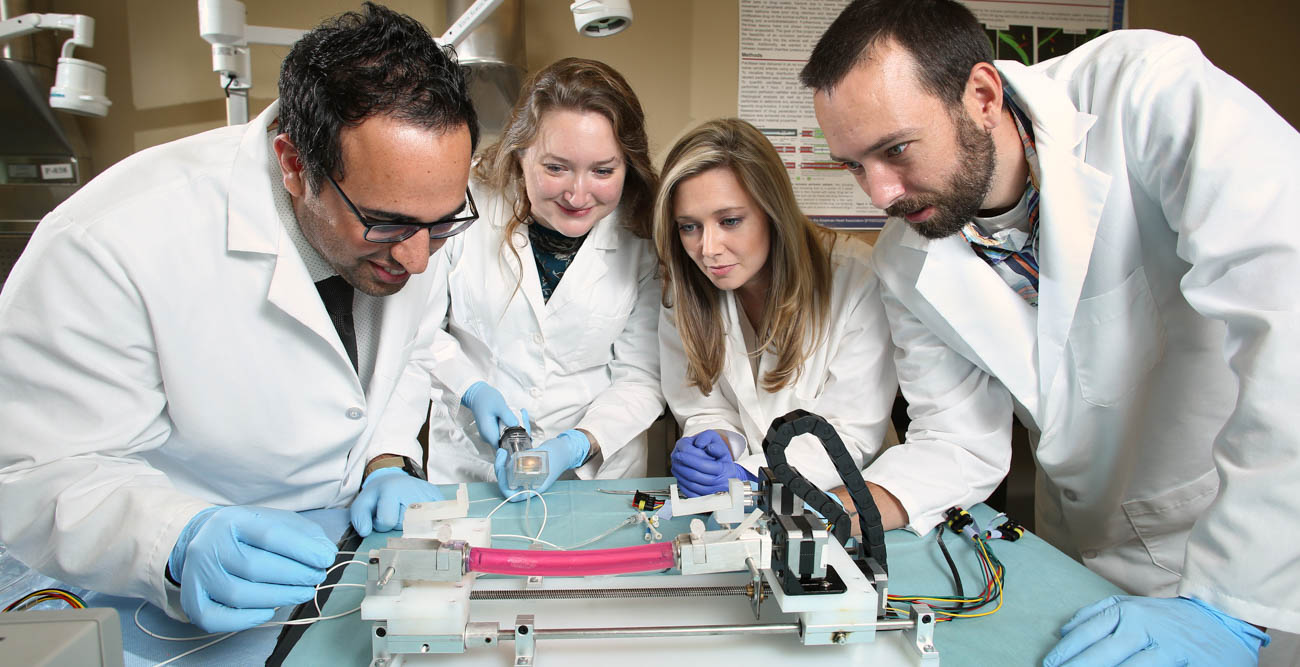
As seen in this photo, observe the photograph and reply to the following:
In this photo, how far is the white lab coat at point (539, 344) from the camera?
1786 mm

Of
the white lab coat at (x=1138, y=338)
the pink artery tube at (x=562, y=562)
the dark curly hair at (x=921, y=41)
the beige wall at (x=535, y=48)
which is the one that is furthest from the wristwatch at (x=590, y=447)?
the beige wall at (x=535, y=48)

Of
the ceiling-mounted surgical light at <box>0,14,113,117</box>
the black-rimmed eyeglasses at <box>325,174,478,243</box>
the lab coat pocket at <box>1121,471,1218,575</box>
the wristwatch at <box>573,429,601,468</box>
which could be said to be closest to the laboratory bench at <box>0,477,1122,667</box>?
the lab coat pocket at <box>1121,471,1218,575</box>

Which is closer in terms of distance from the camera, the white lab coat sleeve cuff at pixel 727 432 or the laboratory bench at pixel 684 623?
the laboratory bench at pixel 684 623

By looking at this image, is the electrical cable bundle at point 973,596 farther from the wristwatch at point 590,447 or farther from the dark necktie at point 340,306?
the dark necktie at point 340,306

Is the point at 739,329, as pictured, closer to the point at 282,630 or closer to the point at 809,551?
the point at 809,551

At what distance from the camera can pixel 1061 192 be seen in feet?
3.77

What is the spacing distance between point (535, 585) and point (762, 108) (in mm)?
2360

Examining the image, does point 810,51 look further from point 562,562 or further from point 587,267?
point 562,562

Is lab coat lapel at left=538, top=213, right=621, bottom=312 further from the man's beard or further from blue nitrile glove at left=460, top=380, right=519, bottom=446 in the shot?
the man's beard

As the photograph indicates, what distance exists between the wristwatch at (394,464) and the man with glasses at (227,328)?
0.50 feet

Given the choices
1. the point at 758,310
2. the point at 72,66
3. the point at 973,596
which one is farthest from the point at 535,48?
the point at 973,596

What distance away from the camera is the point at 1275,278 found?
0.91 m

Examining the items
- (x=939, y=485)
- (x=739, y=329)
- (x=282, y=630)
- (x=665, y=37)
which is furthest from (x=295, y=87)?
(x=665, y=37)

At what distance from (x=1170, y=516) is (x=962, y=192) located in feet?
2.29
